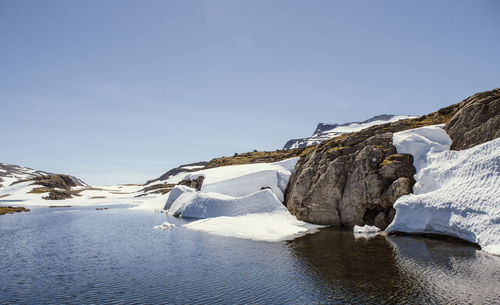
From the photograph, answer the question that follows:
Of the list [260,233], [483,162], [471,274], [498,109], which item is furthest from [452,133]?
[260,233]

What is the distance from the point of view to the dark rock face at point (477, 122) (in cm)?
4356

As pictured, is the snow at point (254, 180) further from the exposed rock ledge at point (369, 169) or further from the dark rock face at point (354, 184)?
the dark rock face at point (354, 184)

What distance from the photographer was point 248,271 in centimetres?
2895

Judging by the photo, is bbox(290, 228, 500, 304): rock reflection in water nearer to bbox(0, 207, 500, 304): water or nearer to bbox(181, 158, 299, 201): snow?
bbox(0, 207, 500, 304): water

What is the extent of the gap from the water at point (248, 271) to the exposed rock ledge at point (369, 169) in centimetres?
989

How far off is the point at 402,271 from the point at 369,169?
94.6ft

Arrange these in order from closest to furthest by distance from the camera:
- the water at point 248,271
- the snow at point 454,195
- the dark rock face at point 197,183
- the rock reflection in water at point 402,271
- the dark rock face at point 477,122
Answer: the rock reflection in water at point 402,271 → the water at point 248,271 → the snow at point 454,195 → the dark rock face at point 477,122 → the dark rock face at point 197,183

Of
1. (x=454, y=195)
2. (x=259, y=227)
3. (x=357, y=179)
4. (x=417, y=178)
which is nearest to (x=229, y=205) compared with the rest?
(x=259, y=227)

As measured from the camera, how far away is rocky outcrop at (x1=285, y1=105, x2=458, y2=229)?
168 feet

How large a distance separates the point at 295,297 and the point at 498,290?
1542 centimetres

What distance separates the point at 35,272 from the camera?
29156 millimetres

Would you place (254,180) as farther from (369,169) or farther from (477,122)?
(477,122)

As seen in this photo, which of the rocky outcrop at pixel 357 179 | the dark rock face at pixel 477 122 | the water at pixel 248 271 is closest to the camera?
the water at pixel 248 271

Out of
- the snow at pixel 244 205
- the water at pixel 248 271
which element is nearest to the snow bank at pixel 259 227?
the snow at pixel 244 205
